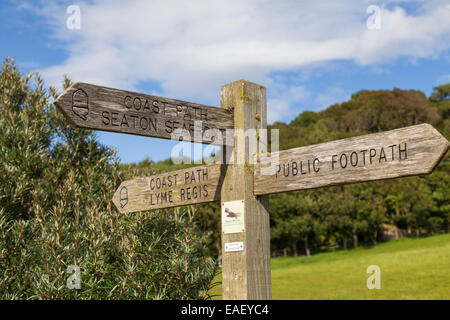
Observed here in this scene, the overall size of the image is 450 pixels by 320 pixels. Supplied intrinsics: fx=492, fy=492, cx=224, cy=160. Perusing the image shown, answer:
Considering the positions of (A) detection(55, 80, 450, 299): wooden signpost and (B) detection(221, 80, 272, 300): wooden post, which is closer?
(A) detection(55, 80, 450, 299): wooden signpost

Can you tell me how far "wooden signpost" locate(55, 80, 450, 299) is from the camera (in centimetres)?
375

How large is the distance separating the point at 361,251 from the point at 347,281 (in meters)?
21.1

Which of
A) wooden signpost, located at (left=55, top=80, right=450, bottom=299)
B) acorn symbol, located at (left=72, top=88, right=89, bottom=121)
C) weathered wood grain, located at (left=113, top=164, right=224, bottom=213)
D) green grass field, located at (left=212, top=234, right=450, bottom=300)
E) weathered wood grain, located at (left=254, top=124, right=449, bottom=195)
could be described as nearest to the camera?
weathered wood grain, located at (left=254, top=124, right=449, bottom=195)

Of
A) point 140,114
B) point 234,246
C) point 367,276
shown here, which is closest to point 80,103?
point 140,114

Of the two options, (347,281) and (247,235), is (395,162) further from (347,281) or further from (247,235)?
(347,281)

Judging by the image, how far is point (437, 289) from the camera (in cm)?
2858

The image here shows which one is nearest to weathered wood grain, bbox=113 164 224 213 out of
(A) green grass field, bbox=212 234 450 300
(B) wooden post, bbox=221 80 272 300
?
(B) wooden post, bbox=221 80 272 300

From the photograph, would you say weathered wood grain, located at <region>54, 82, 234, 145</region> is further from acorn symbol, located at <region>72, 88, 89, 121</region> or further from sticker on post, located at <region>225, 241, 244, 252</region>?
sticker on post, located at <region>225, 241, 244, 252</region>

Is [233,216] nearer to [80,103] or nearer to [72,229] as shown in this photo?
[80,103]

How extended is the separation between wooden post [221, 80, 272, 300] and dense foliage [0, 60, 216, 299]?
2198mm

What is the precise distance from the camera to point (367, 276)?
35875 mm

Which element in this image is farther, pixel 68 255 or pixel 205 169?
pixel 68 255

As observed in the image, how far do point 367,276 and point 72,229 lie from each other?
1263 inches
